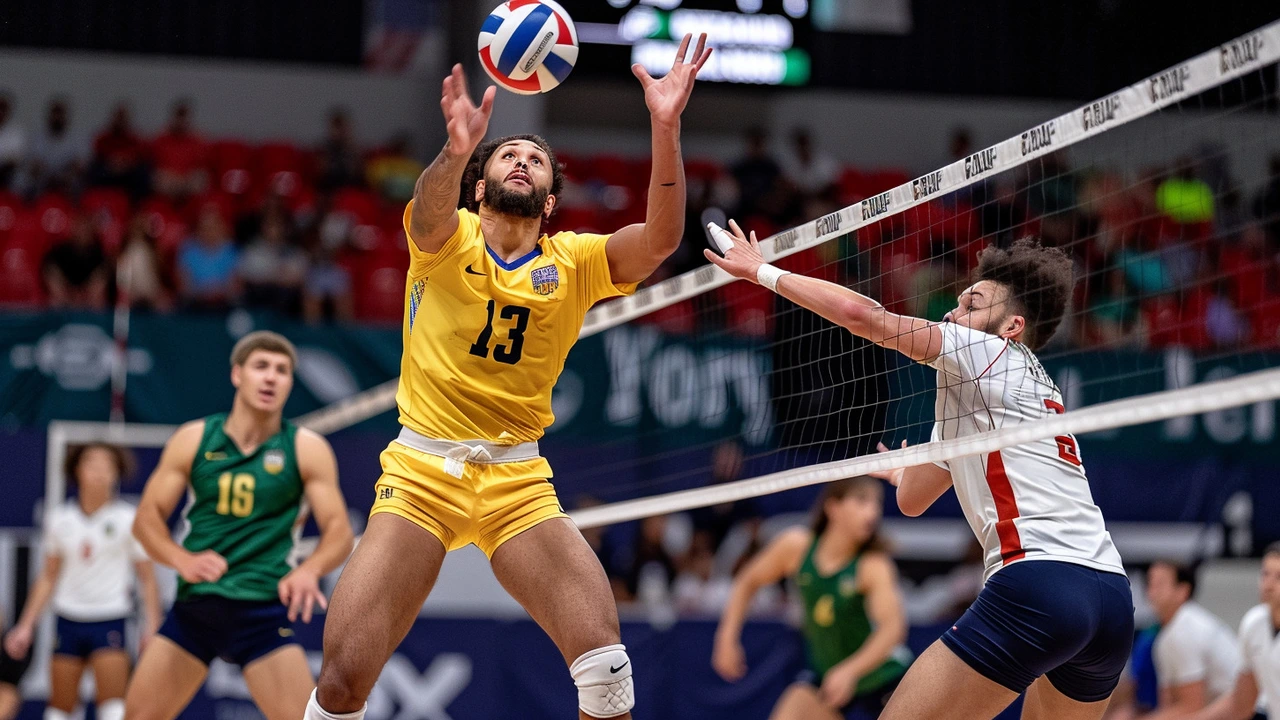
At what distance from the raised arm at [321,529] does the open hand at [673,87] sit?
2.91 m

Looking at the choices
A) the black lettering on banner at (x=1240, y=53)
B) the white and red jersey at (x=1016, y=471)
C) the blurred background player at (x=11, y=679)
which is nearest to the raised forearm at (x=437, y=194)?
the white and red jersey at (x=1016, y=471)

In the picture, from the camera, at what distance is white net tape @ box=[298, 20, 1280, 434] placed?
4082mm

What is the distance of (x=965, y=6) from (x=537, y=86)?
46.5 ft

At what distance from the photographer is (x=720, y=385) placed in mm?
12180

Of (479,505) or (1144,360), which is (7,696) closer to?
(479,505)

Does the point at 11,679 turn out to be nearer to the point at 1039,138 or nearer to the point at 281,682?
the point at 281,682

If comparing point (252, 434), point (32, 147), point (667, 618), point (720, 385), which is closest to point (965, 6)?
point (720, 385)

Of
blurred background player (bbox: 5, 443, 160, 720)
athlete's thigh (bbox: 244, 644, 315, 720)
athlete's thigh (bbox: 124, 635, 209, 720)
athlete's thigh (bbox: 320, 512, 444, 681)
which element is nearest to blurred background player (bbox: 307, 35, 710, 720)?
athlete's thigh (bbox: 320, 512, 444, 681)

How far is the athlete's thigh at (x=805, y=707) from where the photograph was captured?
329 inches

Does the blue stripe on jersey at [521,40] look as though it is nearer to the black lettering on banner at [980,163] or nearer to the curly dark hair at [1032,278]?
the black lettering on banner at [980,163]

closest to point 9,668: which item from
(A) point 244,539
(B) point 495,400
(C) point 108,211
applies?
(A) point 244,539

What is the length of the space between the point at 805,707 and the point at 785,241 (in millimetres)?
3706

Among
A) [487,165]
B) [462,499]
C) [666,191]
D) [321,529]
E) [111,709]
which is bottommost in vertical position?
[111,709]

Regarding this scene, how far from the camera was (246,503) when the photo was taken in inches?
284
